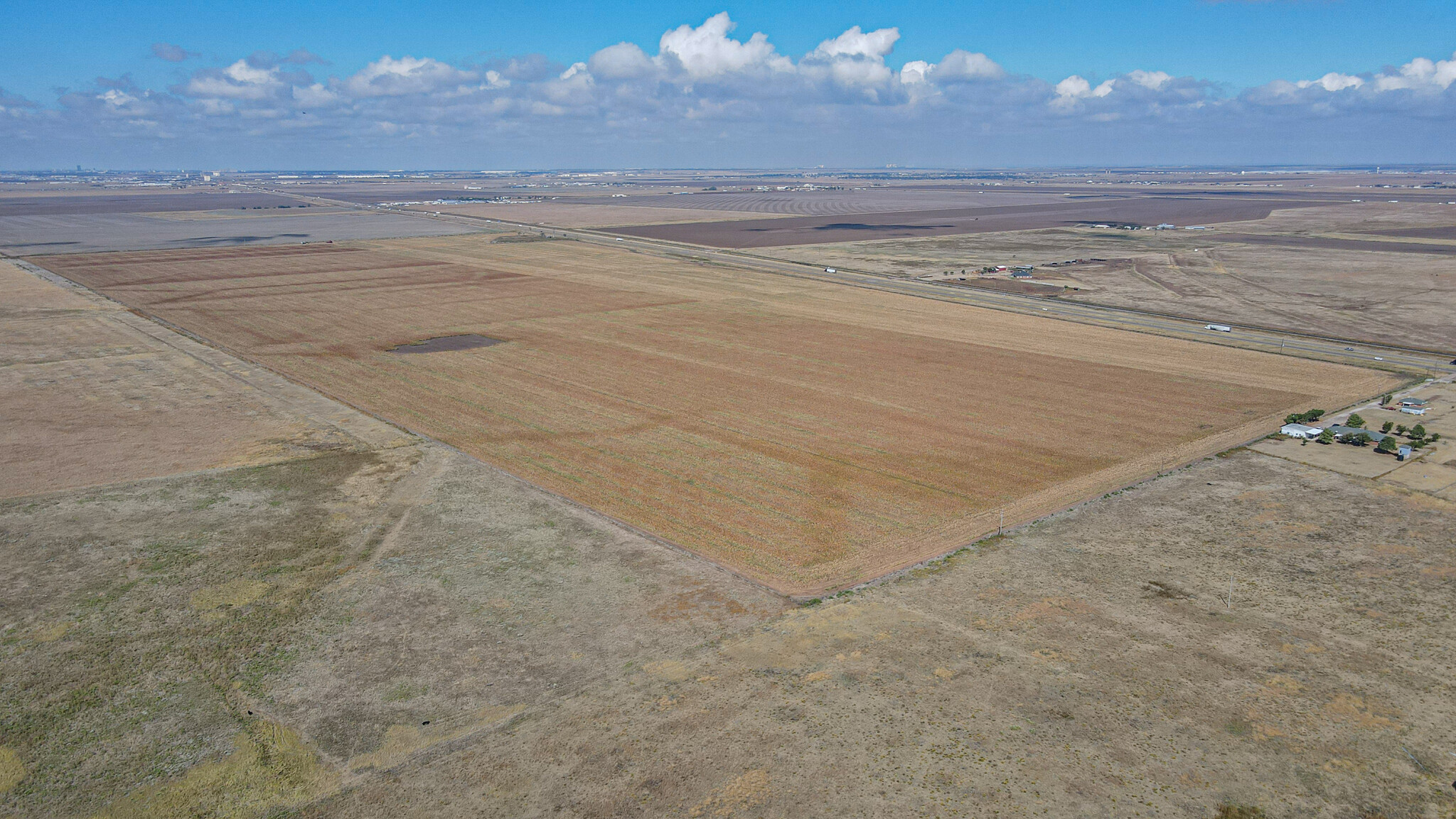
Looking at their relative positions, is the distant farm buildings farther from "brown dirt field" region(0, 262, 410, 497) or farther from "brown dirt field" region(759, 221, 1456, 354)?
"brown dirt field" region(0, 262, 410, 497)

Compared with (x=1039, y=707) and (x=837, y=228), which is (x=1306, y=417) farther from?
(x=837, y=228)

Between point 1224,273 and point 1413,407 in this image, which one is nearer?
point 1413,407

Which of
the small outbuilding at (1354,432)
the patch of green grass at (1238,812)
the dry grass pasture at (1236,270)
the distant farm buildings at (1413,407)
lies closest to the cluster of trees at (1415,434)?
the small outbuilding at (1354,432)

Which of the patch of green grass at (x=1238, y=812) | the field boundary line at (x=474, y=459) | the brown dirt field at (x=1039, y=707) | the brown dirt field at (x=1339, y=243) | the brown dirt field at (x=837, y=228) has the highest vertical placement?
the brown dirt field at (x=837, y=228)

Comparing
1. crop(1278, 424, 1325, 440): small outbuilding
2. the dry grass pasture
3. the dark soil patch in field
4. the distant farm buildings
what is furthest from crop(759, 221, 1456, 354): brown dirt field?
the dark soil patch in field

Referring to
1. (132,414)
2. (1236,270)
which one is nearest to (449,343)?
(132,414)

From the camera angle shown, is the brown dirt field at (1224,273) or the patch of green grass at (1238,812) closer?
the patch of green grass at (1238,812)

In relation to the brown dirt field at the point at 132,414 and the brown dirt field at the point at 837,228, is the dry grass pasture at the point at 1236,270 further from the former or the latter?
the brown dirt field at the point at 132,414
